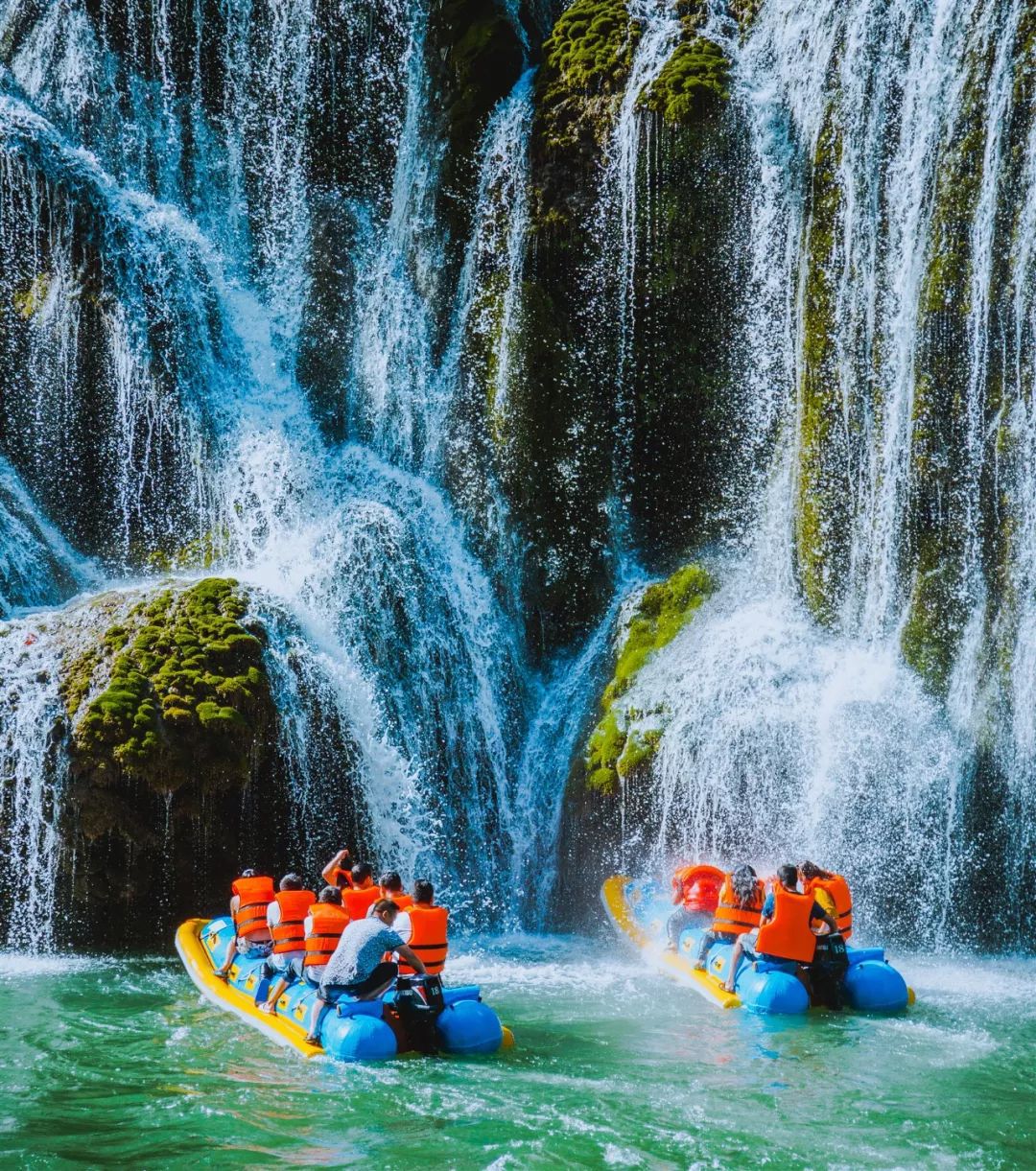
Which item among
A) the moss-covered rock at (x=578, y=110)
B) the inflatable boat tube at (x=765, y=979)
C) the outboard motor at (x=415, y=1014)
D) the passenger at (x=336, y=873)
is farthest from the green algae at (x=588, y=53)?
the outboard motor at (x=415, y=1014)

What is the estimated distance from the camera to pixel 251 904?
1288 cm

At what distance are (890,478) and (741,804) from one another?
4756mm

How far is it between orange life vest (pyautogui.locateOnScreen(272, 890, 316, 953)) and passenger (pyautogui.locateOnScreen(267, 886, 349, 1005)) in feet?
1.35

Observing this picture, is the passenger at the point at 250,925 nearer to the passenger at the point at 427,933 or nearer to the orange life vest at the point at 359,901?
the orange life vest at the point at 359,901

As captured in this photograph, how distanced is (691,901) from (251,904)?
489cm

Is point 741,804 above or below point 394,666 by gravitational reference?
below

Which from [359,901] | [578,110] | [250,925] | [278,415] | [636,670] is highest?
[578,110]

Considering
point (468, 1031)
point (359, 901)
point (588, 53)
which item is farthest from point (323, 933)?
point (588, 53)

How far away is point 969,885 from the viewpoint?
1536 centimetres

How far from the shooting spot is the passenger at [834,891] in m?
12.7

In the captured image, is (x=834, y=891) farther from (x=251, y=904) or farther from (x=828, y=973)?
(x=251, y=904)

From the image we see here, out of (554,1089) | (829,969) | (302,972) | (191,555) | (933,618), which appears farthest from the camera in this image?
(191,555)

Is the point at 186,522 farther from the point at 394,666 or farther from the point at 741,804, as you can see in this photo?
the point at 741,804

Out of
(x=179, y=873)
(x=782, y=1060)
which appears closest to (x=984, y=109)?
(x=782, y=1060)
